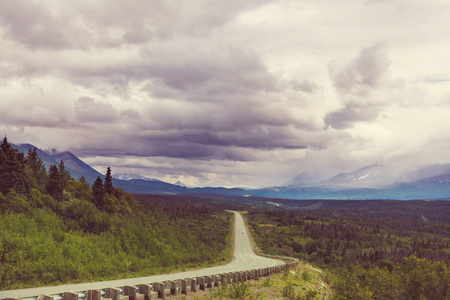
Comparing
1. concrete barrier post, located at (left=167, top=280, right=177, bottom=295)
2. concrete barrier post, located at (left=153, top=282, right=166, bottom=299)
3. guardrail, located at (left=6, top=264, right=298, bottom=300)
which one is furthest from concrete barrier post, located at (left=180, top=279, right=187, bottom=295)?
concrete barrier post, located at (left=153, top=282, right=166, bottom=299)

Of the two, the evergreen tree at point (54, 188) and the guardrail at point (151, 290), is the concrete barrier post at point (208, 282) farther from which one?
the evergreen tree at point (54, 188)

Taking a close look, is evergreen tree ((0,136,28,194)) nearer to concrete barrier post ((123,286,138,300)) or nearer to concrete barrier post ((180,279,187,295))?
concrete barrier post ((180,279,187,295))

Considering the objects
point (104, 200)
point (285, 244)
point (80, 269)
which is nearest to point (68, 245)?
point (80, 269)

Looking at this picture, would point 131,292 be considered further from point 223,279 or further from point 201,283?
point 223,279

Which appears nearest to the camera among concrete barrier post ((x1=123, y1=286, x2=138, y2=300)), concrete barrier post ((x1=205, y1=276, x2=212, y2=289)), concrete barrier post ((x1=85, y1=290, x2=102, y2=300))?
concrete barrier post ((x1=85, y1=290, x2=102, y2=300))

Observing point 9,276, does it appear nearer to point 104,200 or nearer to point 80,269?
point 80,269

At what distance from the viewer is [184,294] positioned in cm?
2131

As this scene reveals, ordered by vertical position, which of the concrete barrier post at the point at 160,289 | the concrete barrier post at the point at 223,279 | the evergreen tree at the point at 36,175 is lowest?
the concrete barrier post at the point at 223,279

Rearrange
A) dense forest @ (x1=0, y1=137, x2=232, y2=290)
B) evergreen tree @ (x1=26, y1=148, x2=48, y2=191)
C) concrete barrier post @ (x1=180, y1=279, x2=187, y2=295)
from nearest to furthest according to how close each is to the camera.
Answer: concrete barrier post @ (x1=180, y1=279, x2=187, y2=295) → dense forest @ (x1=0, y1=137, x2=232, y2=290) → evergreen tree @ (x1=26, y1=148, x2=48, y2=191)

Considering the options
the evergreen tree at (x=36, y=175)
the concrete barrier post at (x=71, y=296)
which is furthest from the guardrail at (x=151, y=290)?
the evergreen tree at (x=36, y=175)

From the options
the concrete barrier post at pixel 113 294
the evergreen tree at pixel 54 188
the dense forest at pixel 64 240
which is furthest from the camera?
the evergreen tree at pixel 54 188

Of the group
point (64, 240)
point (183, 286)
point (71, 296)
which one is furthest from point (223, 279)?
point (64, 240)

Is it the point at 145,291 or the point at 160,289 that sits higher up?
the point at 145,291

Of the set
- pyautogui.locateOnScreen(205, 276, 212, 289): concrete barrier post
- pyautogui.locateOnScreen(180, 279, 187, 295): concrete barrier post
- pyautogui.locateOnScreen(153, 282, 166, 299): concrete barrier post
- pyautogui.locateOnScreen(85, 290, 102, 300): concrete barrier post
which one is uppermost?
pyautogui.locateOnScreen(85, 290, 102, 300): concrete barrier post
